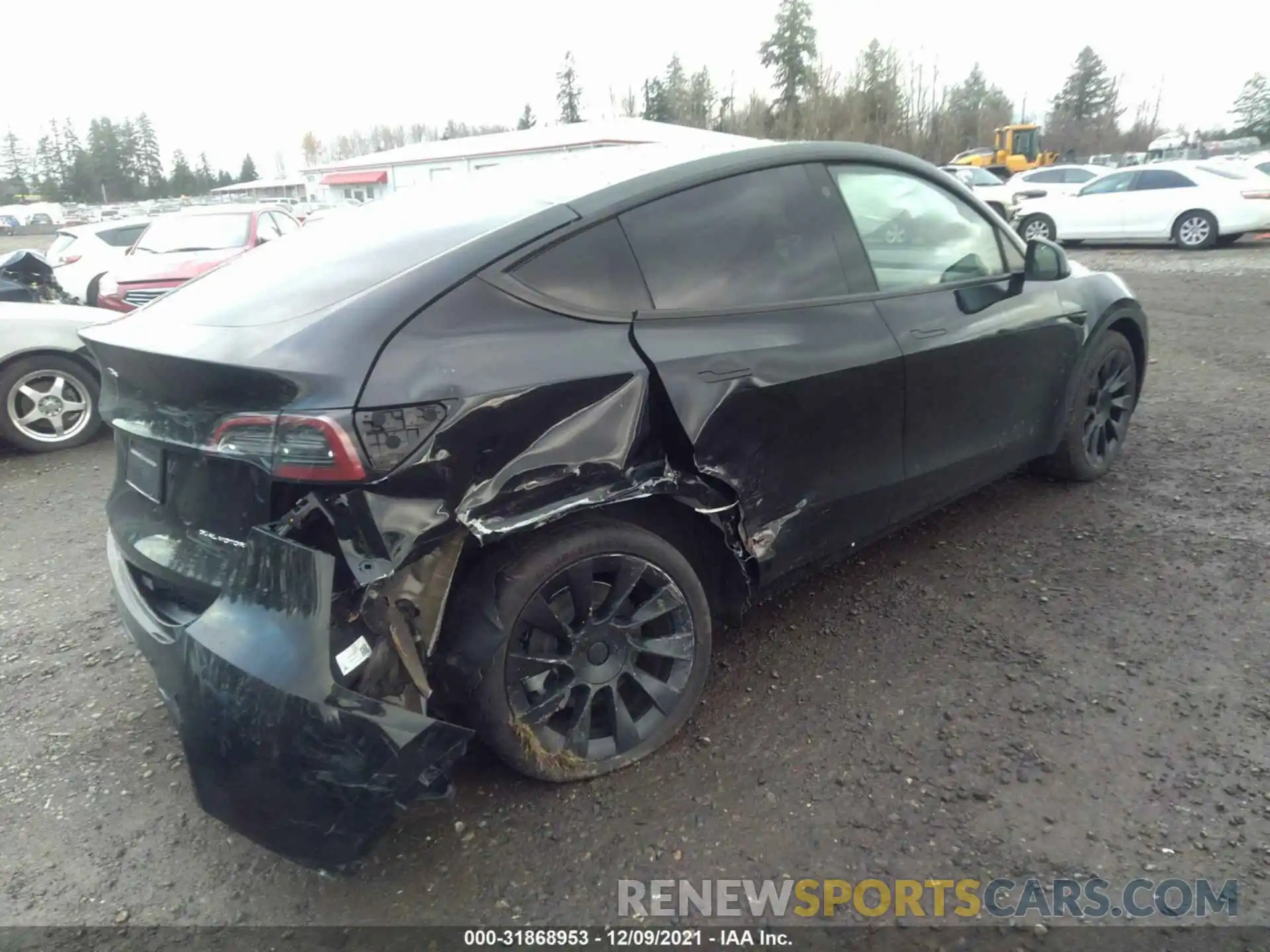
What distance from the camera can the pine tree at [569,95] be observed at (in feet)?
253

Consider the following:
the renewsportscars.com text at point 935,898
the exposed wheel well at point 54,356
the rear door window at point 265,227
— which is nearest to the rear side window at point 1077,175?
the rear door window at point 265,227

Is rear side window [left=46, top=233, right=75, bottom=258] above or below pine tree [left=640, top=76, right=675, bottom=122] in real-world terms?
below

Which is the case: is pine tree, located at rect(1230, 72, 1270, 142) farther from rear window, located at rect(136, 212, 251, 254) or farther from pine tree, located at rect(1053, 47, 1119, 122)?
rear window, located at rect(136, 212, 251, 254)

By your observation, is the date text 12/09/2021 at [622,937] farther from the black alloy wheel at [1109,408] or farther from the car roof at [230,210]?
the car roof at [230,210]

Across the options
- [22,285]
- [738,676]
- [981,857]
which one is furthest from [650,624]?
[22,285]

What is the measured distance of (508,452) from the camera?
2.37 metres

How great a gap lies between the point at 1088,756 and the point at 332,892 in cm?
216

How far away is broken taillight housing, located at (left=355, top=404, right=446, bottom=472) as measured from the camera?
2.15m

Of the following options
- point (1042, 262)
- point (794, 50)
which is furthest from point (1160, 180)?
point (794, 50)

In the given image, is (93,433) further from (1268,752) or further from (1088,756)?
(1268,752)

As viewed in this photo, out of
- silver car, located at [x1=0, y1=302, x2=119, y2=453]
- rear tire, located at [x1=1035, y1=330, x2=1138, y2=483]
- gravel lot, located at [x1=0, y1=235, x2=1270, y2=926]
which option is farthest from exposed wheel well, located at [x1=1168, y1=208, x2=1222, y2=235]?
silver car, located at [x1=0, y1=302, x2=119, y2=453]

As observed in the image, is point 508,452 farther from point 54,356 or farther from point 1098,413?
point 54,356

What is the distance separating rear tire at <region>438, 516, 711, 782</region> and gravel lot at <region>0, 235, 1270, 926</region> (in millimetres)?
152

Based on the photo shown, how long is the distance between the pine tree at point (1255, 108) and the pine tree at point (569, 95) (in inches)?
1955
